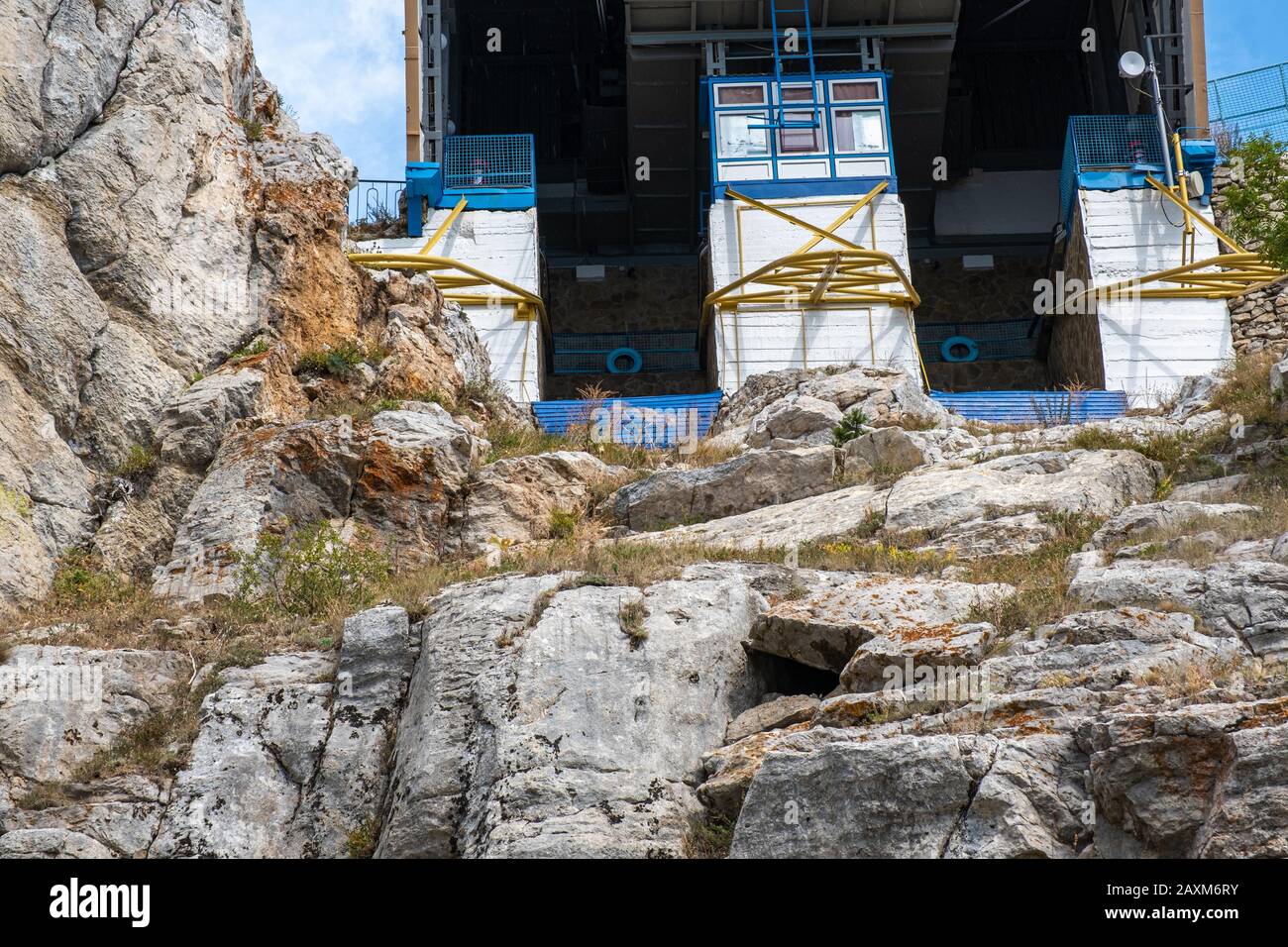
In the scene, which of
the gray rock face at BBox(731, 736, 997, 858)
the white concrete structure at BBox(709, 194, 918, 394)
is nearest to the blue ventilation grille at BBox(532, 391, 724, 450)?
the white concrete structure at BBox(709, 194, 918, 394)

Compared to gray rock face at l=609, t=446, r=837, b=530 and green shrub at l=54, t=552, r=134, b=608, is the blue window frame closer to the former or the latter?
gray rock face at l=609, t=446, r=837, b=530

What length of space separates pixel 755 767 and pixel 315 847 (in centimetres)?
283

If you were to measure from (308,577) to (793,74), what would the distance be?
55.5 feet

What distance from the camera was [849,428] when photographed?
17125 mm

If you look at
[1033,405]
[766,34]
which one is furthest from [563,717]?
[766,34]

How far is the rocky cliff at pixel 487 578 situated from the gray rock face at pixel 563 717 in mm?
26

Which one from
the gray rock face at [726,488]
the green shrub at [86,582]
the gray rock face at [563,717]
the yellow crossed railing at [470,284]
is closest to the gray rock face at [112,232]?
the green shrub at [86,582]

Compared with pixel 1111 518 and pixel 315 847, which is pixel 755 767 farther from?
pixel 1111 518

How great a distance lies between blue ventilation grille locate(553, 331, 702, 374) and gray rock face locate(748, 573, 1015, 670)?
A: 1826 centimetres

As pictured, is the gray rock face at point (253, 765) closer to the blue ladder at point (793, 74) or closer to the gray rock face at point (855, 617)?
the gray rock face at point (855, 617)

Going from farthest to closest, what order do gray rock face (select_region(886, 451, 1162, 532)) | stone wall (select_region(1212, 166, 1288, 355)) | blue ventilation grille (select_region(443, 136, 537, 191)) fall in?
blue ventilation grille (select_region(443, 136, 537, 191)) → stone wall (select_region(1212, 166, 1288, 355)) → gray rock face (select_region(886, 451, 1162, 532))

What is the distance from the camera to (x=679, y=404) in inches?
870

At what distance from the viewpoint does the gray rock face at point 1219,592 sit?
9875 mm

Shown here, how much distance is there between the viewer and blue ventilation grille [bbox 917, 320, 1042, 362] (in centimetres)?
2970
